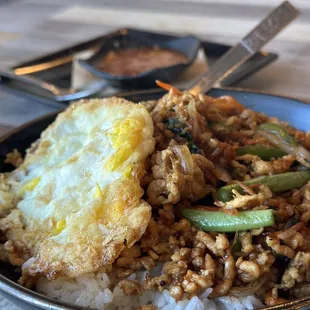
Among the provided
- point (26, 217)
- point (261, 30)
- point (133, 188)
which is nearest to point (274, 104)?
point (261, 30)

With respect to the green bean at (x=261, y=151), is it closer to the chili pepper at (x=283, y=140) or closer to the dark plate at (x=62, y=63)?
the chili pepper at (x=283, y=140)

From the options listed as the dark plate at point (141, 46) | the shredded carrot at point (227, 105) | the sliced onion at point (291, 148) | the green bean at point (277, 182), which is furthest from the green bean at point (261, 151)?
the dark plate at point (141, 46)

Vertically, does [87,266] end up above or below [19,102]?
above

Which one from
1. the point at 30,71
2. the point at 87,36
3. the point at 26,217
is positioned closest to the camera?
the point at 26,217

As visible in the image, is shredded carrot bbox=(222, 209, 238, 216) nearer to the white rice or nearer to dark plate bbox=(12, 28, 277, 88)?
the white rice

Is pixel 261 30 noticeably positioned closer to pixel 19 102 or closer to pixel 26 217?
pixel 26 217

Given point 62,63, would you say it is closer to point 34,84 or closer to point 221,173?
point 34,84
